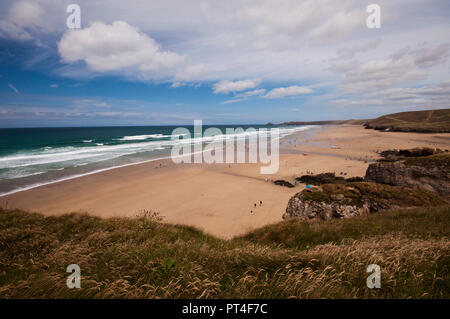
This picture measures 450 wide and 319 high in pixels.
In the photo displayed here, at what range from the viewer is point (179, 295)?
8.71ft

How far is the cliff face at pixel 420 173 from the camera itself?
12.9m

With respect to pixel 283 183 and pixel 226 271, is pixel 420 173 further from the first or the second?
pixel 226 271

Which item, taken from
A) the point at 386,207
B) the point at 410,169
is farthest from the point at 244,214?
the point at 410,169

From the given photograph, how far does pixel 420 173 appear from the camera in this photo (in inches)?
539

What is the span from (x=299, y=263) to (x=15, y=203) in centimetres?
2156

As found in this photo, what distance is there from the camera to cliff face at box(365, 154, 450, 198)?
1287cm

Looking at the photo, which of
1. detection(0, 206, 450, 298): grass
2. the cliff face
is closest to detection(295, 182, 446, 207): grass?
the cliff face

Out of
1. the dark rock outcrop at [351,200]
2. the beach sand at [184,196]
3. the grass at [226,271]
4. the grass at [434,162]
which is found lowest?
the beach sand at [184,196]

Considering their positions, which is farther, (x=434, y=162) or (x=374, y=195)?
(x=434, y=162)

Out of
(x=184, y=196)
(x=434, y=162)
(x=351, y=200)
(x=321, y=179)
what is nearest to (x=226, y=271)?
(x=351, y=200)

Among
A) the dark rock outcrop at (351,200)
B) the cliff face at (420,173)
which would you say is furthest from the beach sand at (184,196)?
the cliff face at (420,173)

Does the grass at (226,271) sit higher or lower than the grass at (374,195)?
higher

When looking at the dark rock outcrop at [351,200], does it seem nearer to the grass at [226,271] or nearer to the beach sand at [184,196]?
the beach sand at [184,196]

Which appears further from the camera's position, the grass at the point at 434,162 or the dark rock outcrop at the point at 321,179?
the dark rock outcrop at the point at 321,179
